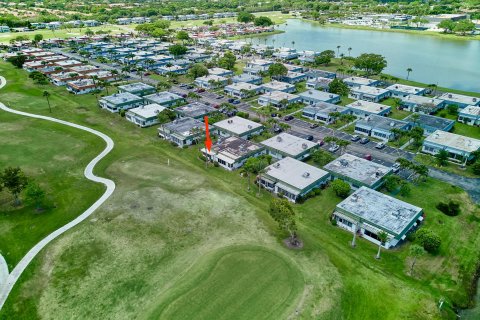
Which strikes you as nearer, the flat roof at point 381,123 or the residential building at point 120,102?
the flat roof at point 381,123

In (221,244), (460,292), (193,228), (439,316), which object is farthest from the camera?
(193,228)

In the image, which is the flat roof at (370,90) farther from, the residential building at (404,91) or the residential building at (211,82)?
the residential building at (211,82)

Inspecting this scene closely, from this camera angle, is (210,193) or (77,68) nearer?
(210,193)

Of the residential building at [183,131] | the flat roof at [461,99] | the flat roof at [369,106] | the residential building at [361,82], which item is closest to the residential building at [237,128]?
the residential building at [183,131]

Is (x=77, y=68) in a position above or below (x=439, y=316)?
above

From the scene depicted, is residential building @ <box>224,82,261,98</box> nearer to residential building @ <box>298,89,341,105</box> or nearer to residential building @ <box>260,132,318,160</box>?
residential building @ <box>298,89,341,105</box>

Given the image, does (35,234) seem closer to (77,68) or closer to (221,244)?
(221,244)

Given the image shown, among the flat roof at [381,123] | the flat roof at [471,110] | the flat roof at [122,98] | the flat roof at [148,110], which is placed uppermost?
the flat roof at [122,98]

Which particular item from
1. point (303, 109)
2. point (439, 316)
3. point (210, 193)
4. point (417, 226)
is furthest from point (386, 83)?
point (439, 316)
